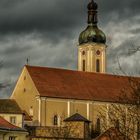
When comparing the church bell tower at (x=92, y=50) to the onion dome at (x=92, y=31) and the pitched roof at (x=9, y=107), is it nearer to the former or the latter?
the onion dome at (x=92, y=31)

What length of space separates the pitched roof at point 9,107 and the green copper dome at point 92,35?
2677 centimetres

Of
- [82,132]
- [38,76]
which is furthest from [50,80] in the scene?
[82,132]

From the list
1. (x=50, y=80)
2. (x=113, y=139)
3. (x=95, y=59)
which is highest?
(x=95, y=59)

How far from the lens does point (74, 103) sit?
282 ft

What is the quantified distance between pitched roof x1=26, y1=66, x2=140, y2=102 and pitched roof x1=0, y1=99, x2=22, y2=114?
3.60 m

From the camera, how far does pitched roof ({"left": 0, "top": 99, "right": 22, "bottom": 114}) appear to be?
3168 inches

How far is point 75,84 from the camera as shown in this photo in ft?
295

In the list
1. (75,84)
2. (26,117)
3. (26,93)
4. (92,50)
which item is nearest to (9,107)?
(26,117)

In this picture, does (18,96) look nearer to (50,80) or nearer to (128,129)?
(50,80)

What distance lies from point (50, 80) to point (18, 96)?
15.2 ft

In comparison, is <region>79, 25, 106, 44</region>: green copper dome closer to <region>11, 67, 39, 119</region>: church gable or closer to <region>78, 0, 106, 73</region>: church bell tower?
<region>78, 0, 106, 73</region>: church bell tower

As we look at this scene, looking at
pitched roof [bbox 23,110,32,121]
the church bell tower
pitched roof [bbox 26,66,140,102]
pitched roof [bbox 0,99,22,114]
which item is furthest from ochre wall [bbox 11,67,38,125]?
the church bell tower

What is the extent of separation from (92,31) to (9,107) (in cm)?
3150

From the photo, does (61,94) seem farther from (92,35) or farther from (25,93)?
(92,35)
